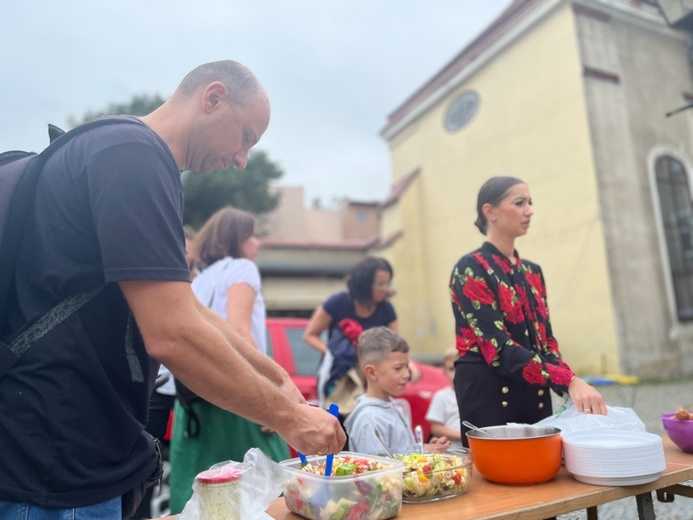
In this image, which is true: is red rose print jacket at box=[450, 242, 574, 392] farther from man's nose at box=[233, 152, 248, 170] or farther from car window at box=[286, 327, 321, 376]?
car window at box=[286, 327, 321, 376]

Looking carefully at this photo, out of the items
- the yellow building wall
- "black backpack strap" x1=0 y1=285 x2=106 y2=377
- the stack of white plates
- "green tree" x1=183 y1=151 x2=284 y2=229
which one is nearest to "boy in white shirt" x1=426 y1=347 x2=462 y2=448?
the stack of white plates

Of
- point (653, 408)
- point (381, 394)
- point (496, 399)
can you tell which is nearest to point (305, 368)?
point (381, 394)

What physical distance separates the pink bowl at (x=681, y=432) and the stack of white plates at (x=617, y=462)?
441mm

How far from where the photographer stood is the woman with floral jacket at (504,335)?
211 centimetres

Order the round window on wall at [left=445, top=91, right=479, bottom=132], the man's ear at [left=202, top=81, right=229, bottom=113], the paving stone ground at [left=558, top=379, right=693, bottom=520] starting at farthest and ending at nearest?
the round window on wall at [left=445, top=91, right=479, bottom=132] < the paving stone ground at [left=558, top=379, right=693, bottom=520] < the man's ear at [left=202, top=81, right=229, bottom=113]

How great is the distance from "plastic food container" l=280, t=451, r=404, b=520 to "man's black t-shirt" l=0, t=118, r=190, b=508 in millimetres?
443

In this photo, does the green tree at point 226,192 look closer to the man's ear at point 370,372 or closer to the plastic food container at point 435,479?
the man's ear at point 370,372

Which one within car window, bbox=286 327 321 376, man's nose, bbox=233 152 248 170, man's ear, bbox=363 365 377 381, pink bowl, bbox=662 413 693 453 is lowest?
pink bowl, bbox=662 413 693 453

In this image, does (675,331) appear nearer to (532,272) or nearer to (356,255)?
(356,255)

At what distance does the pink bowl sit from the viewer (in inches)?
77.9

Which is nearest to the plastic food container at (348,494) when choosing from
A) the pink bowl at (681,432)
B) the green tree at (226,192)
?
the pink bowl at (681,432)

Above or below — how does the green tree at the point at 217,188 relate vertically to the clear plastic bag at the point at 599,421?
above

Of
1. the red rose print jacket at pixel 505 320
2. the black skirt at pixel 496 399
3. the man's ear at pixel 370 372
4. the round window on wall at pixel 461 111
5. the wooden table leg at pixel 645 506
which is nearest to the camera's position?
the wooden table leg at pixel 645 506

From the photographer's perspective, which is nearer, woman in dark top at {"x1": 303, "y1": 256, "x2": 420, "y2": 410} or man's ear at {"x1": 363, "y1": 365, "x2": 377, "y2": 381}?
man's ear at {"x1": 363, "y1": 365, "x2": 377, "y2": 381}
